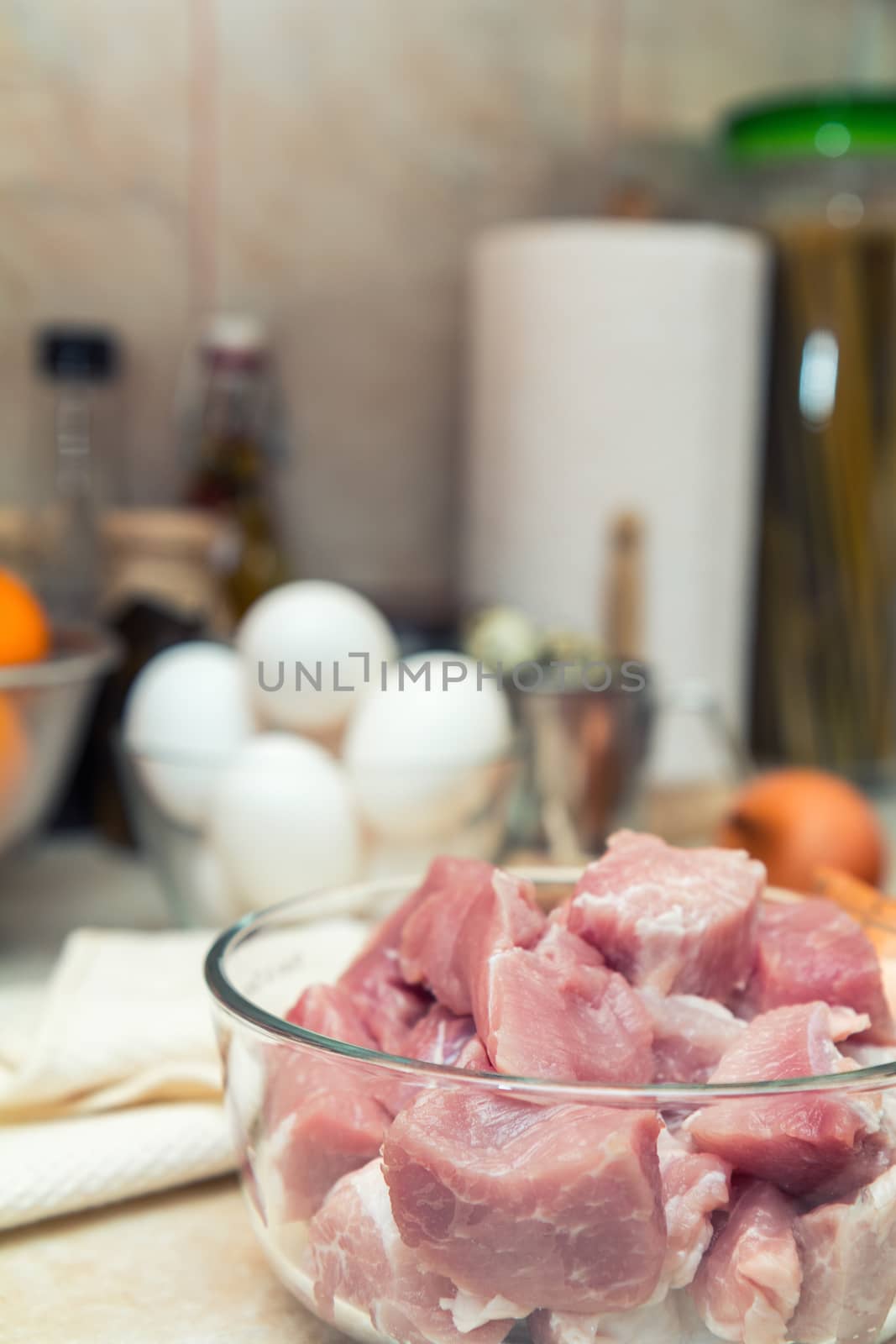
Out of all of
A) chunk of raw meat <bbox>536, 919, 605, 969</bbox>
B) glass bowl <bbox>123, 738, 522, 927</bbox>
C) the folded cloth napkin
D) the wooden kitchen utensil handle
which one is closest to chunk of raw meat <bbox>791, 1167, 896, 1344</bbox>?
chunk of raw meat <bbox>536, 919, 605, 969</bbox>

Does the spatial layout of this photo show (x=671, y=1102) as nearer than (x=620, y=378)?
Yes

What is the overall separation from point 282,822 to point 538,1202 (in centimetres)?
44

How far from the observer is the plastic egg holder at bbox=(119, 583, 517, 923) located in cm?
84

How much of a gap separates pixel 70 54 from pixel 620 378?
21.9 inches

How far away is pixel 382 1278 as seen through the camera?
445 mm

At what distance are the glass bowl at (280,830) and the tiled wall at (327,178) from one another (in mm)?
496

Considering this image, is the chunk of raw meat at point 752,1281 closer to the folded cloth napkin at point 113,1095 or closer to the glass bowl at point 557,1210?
the glass bowl at point 557,1210

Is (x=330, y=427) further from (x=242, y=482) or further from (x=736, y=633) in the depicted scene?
(x=736, y=633)

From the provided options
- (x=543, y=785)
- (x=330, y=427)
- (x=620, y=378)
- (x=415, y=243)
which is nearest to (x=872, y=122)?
(x=620, y=378)

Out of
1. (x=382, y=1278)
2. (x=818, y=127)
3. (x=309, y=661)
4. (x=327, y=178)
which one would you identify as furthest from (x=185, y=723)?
(x=818, y=127)

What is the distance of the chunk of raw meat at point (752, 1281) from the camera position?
1.40 ft

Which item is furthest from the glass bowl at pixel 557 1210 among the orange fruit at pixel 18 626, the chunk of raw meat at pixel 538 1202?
the orange fruit at pixel 18 626

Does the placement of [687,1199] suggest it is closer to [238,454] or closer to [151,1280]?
[151,1280]

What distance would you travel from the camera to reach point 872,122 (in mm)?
1263
